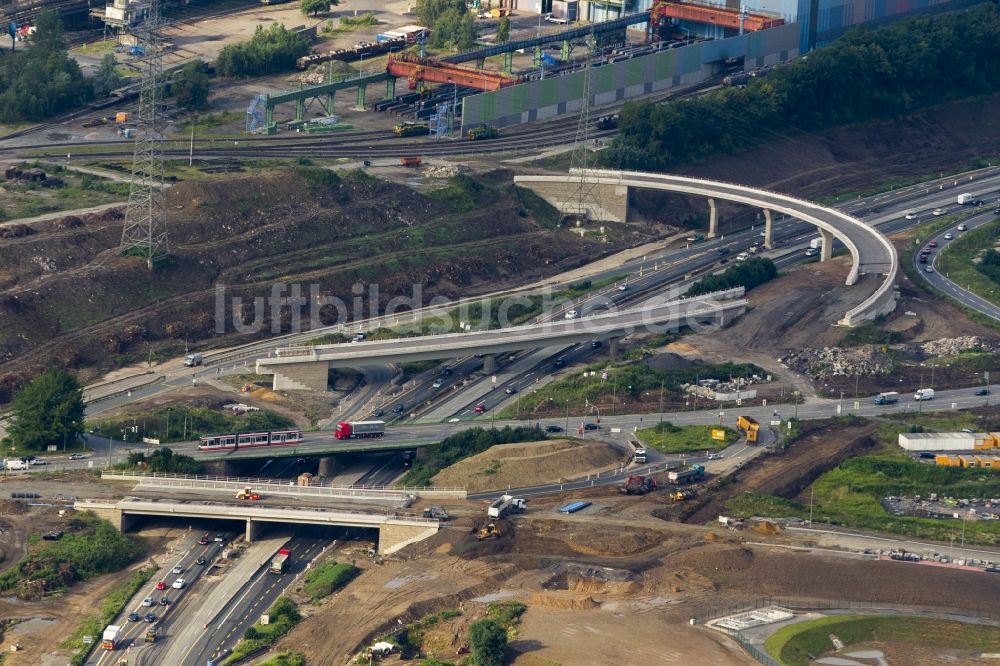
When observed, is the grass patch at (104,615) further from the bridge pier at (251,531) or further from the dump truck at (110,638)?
the bridge pier at (251,531)

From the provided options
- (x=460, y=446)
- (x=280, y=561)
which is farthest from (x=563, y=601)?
(x=460, y=446)

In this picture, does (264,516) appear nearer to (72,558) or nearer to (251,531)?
(251,531)

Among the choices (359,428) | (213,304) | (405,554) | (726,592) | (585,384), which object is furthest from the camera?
(213,304)

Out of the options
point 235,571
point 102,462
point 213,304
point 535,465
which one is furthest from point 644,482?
point 213,304

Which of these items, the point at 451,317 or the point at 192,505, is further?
the point at 451,317

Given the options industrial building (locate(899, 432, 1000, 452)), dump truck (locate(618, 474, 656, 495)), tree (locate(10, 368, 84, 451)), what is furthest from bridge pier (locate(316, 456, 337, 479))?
industrial building (locate(899, 432, 1000, 452))

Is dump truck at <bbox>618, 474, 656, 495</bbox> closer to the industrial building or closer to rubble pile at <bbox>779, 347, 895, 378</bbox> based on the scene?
the industrial building

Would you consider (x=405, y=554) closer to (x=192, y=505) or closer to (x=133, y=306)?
(x=192, y=505)
